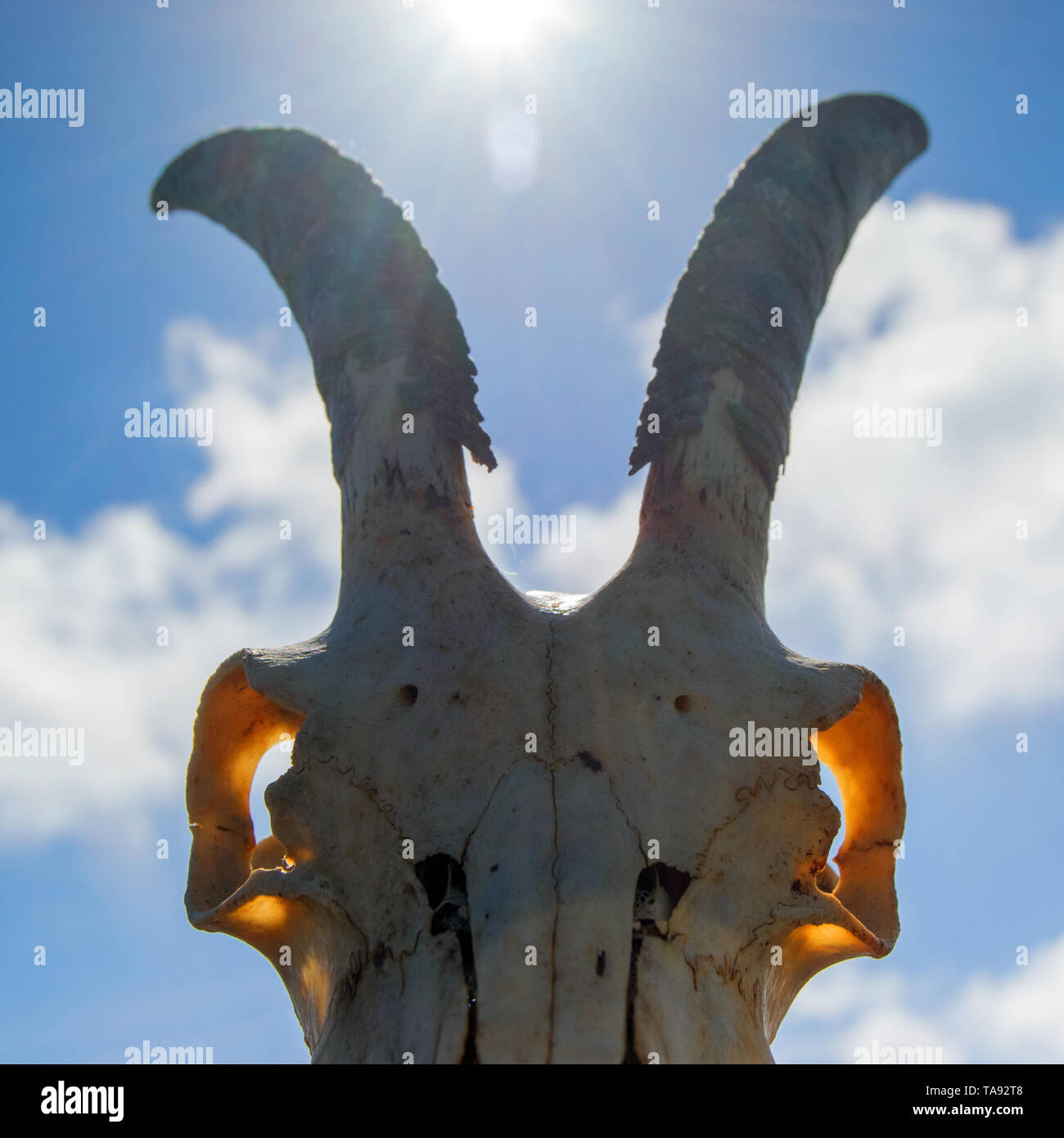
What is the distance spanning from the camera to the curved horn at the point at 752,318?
4.61 metres

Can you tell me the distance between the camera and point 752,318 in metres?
4.80

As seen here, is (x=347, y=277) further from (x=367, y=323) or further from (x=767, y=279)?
(x=767, y=279)

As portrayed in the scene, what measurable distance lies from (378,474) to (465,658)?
3.16ft

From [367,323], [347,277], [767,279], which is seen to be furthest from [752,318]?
[347,277]

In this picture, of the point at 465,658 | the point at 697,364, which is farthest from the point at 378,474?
the point at 697,364

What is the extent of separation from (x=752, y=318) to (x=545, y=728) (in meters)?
2.00

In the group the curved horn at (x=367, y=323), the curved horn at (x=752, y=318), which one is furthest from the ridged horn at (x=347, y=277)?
the curved horn at (x=752, y=318)

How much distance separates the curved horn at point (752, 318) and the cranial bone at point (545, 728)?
14 mm

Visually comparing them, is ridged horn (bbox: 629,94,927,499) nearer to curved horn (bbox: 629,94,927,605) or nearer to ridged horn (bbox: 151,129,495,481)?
curved horn (bbox: 629,94,927,605)

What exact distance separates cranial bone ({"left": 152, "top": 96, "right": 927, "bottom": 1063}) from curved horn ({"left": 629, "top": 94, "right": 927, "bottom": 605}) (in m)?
0.01

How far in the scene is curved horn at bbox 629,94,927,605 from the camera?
181 inches
